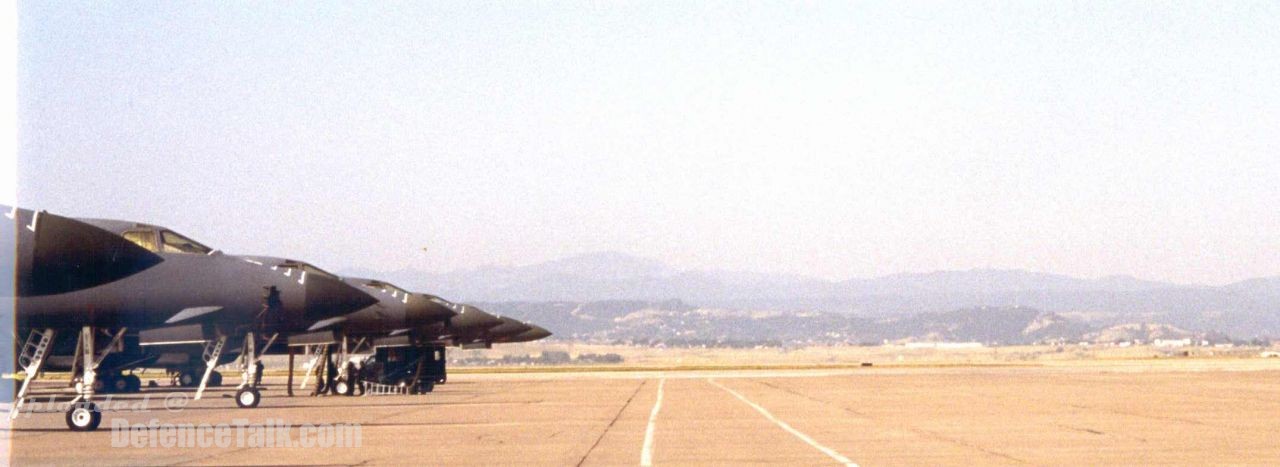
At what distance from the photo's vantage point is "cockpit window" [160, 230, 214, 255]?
29016 millimetres

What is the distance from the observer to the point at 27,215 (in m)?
22.1

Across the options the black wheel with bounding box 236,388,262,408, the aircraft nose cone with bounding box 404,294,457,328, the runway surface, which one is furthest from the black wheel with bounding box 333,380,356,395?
the black wheel with bounding box 236,388,262,408

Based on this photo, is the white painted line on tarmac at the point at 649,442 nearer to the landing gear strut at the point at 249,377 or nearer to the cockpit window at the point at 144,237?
the landing gear strut at the point at 249,377

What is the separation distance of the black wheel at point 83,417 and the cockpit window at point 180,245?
14.8 ft

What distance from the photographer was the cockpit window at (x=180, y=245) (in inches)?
1142

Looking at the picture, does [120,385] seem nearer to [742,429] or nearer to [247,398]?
[247,398]

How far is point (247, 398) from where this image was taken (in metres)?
33.8

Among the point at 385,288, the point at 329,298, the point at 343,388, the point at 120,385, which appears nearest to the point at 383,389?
the point at 343,388

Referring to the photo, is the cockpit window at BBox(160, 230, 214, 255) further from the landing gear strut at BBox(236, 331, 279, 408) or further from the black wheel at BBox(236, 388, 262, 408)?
the black wheel at BBox(236, 388, 262, 408)

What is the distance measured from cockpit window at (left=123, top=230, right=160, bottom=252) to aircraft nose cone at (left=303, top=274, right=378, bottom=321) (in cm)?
341

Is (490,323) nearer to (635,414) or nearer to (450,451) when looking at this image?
(635,414)

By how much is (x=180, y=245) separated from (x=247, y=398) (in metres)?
5.63

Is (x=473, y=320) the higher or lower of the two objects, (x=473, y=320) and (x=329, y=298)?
the higher

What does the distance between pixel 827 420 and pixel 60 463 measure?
1373cm
